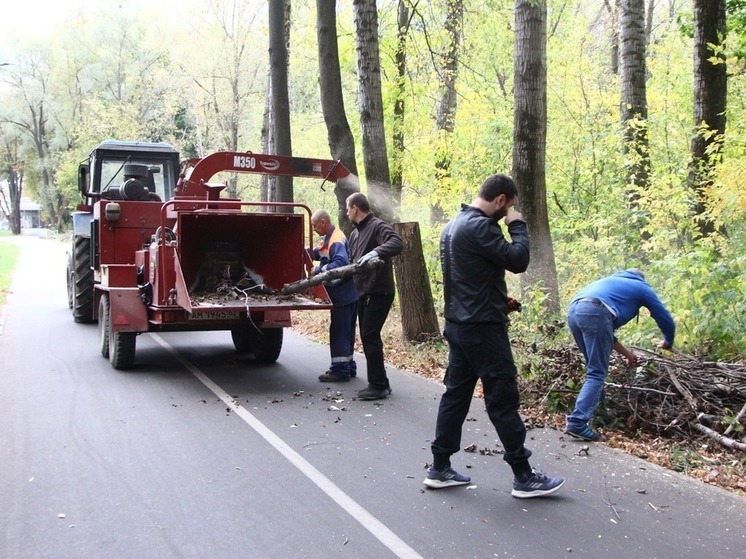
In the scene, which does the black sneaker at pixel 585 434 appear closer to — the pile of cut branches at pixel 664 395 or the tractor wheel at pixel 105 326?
the pile of cut branches at pixel 664 395

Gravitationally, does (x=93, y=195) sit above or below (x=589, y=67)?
below

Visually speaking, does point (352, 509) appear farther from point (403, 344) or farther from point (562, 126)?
point (562, 126)

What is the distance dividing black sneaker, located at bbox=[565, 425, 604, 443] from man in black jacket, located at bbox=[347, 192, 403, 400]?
2.27 m

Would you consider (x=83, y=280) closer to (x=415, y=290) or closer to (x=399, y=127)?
(x=415, y=290)

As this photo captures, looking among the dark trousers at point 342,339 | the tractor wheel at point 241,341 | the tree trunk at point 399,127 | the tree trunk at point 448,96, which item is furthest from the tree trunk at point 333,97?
the tree trunk at point 399,127

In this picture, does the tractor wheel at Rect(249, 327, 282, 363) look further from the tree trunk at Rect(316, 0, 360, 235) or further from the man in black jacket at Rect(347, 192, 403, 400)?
the tree trunk at Rect(316, 0, 360, 235)

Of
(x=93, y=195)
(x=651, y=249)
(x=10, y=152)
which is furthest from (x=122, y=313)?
(x=10, y=152)

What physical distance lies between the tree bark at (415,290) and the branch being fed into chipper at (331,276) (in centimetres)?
222

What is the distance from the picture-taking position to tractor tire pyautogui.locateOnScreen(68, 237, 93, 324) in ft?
43.8

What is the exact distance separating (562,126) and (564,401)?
11971 mm

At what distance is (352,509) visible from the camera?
4.70 meters

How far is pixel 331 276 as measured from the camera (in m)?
8.28

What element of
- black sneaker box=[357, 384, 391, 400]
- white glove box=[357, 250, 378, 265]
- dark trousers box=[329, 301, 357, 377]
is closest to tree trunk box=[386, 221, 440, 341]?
dark trousers box=[329, 301, 357, 377]

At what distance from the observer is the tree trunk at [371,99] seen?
11.7 metres
